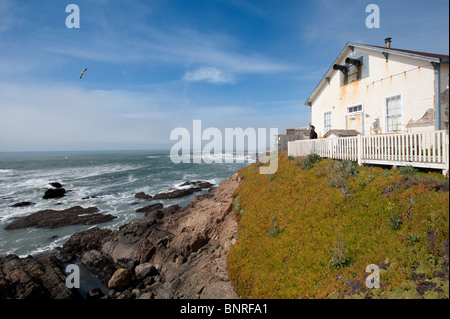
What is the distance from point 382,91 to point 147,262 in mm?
17671

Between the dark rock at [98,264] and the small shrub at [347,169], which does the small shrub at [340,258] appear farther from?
the dark rock at [98,264]

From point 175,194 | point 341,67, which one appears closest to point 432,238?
point 341,67

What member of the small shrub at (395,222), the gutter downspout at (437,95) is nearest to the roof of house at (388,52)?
the gutter downspout at (437,95)

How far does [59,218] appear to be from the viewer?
2156cm

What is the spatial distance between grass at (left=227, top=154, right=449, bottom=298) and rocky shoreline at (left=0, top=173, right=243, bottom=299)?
1399 millimetres

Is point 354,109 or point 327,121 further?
point 327,121

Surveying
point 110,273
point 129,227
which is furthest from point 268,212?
point 129,227

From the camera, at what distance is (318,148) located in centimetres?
1334

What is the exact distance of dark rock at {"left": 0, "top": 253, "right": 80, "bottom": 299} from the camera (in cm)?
996

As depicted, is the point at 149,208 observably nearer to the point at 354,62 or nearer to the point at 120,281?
the point at 120,281

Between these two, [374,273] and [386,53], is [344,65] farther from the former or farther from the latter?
[374,273]

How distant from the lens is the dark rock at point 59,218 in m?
20.6

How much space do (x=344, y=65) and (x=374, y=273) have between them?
1505cm
